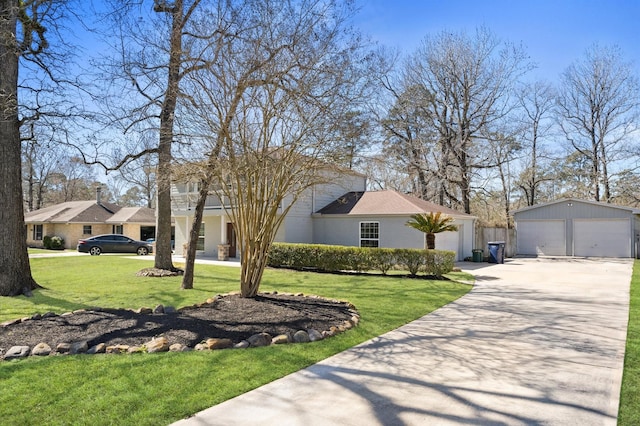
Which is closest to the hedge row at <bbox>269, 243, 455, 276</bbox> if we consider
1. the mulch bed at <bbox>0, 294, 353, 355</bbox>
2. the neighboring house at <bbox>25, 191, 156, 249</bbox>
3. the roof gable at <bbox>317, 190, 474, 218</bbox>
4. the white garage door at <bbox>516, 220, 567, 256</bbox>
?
the roof gable at <bbox>317, 190, 474, 218</bbox>

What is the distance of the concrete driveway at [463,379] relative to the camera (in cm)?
363

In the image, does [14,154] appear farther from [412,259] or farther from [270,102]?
[412,259]

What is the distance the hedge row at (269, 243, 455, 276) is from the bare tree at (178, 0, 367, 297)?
6580mm

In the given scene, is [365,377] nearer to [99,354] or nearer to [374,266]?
[99,354]

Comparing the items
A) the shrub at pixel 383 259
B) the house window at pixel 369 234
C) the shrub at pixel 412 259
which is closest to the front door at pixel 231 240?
the house window at pixel 369 234

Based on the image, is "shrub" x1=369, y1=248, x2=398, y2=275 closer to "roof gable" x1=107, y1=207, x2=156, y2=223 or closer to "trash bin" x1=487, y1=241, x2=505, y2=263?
"trash bin" x1=487, y1=241, x2=505, y2=263

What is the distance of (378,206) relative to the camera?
20.2 meters

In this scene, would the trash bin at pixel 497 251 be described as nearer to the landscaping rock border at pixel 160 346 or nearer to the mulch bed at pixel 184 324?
the mulch bed at pixel 184 324

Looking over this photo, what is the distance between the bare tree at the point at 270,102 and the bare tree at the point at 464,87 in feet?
67.4

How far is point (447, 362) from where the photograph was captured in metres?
5.14

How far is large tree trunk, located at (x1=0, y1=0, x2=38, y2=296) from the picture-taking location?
973cm

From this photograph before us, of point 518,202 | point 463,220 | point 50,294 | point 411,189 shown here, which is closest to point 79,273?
point 50,294

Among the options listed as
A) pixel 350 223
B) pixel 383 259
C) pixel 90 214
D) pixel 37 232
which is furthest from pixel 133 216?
pixel 383 259

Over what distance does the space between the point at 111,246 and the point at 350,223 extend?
1558cm
